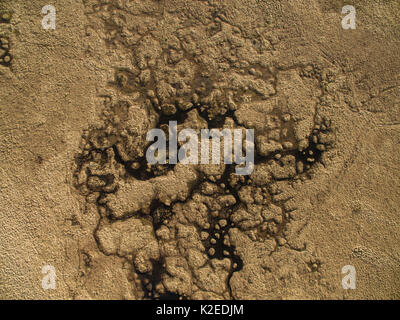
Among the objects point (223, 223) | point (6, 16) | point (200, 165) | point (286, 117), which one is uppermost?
point (6, 16)

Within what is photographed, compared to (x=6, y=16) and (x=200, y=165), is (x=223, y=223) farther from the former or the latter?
(x=6, y=16)

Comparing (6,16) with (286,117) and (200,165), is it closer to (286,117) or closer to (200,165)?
(200,165)

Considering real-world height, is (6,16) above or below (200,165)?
above

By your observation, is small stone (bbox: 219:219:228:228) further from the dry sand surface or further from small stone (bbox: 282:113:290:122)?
small stone (bbox: 282:113:290:122)

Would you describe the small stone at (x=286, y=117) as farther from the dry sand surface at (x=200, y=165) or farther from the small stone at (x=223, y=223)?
the small stone at (x=223, y=223)

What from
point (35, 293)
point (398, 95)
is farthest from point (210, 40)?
point (35, 293)

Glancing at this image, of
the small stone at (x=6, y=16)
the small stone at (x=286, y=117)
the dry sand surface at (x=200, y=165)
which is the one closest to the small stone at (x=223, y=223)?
the dry sand surface at (x=200, y=165)

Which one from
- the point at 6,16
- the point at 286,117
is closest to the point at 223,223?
the point at 286,117

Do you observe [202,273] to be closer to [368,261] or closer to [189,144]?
→ [189,144]

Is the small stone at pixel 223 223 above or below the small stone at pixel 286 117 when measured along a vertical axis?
below
